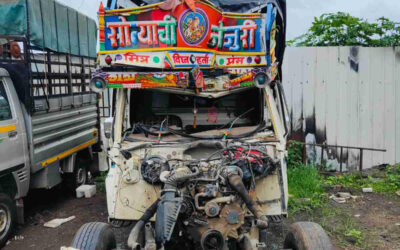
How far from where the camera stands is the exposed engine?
3.48 metres

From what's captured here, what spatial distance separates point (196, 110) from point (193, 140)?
0.87m

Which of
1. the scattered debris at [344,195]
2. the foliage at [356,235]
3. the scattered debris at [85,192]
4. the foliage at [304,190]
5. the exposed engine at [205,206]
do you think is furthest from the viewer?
the scattered debris at [85,192]

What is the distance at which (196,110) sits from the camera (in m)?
5.59

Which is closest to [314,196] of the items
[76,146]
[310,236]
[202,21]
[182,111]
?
[182,111]

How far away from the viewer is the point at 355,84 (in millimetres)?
8383

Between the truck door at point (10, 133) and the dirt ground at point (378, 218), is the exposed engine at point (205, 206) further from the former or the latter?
the truck door at point (10, 133)

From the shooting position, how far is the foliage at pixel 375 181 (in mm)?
7270

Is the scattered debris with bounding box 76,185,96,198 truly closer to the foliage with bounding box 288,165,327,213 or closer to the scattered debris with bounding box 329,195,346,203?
the foliage with bounding box 288,165,327,213

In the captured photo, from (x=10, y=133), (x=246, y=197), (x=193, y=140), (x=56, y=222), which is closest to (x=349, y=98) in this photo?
(x=193, y=140)

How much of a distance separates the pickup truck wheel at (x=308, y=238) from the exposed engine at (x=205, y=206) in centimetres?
41

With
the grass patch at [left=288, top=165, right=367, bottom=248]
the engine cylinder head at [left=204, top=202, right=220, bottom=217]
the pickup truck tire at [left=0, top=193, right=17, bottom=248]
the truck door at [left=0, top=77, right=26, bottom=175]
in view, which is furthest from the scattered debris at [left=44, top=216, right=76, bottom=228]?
the engine cylinder head at [left=204, top=202, right=220, bottom=217]

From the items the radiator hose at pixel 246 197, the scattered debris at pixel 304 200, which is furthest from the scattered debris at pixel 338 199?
the radiator hose at pixel 246 197

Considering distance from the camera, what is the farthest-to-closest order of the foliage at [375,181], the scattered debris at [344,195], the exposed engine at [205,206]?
the foliage at [375,181] < the scattered debris at [344,195] < the exposed engine at [205,206]

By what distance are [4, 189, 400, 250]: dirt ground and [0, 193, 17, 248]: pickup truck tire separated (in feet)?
0.49
